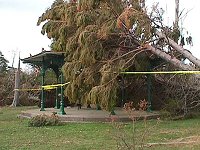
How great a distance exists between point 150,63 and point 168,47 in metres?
2.28

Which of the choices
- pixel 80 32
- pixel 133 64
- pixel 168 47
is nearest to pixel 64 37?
pixel 80 32

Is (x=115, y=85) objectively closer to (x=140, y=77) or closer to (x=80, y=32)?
(x=80, y=32)

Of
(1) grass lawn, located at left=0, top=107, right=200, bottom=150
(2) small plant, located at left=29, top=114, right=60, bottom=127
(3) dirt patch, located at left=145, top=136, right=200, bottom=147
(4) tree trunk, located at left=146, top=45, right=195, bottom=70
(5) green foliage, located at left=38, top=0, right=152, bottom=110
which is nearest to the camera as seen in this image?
(1) grass lawn, located at left=0, top=107, right=200, bottom=150

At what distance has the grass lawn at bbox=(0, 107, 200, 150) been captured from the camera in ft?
32.4

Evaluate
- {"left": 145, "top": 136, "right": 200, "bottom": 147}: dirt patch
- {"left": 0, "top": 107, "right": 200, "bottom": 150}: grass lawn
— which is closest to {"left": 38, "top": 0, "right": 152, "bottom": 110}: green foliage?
{"left": 0, "top": 107, "right": 200, "bottom": 150}: grass lawn

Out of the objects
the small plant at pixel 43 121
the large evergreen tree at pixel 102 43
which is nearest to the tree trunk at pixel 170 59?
the large evergreen tree at pixel 102 43

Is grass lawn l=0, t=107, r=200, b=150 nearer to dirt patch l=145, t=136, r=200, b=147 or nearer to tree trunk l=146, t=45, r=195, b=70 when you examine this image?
dirt patch l=145, t=136, r=200, b=147

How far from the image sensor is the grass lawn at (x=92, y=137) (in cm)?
988

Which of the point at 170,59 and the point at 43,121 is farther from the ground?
the point at 170,59

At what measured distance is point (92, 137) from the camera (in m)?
11.8

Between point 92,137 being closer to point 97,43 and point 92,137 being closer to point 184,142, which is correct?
point 184,142

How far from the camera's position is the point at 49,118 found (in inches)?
601

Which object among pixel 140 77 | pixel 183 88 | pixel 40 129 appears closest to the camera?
pixel 40 129

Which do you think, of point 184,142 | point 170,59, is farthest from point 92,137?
point 170,59
